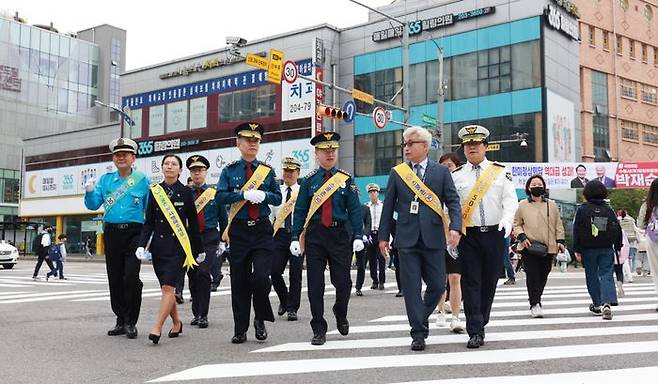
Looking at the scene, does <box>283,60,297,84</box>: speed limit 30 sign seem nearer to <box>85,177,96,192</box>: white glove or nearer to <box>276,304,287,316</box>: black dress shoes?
<box>276,304,287,316</box>: black dress shoes

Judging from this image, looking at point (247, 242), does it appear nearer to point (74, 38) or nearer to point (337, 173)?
point (337, 173)

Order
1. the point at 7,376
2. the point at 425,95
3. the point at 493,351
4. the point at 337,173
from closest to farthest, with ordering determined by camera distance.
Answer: the point at 7,376 → the point at 493,351 → the point at 337,173 → the point at 425,95

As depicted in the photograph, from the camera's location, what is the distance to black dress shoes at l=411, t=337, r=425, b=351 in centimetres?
564

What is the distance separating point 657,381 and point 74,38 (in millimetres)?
80807

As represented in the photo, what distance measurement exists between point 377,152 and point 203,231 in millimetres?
31236

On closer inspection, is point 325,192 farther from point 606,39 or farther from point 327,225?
point 606,39

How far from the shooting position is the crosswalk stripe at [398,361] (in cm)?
481

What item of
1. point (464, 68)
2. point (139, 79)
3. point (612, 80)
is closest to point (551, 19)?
point (464, 68)

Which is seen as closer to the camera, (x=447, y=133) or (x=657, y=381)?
(x=657, y=381)

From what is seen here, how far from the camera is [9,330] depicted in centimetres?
732

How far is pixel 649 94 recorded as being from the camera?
5300cm

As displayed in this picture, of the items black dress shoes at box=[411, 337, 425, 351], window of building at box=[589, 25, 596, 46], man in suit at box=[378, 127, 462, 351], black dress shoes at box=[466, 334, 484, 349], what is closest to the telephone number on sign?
window of building at box=[589, 25, 596, 46]

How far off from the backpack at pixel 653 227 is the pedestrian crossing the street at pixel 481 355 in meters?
1.03

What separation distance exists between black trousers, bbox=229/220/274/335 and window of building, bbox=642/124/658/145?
51741mm
